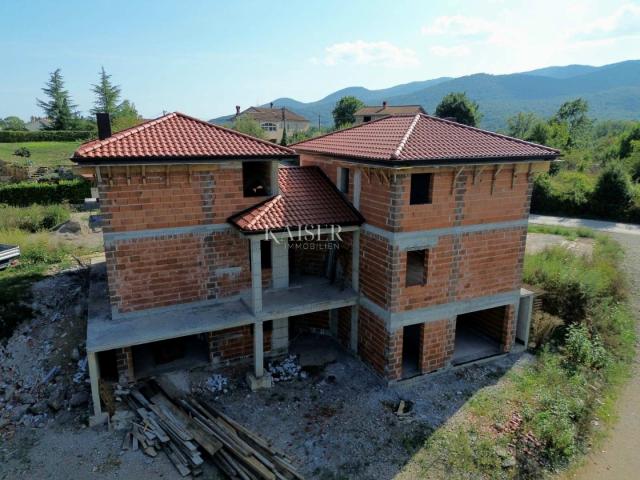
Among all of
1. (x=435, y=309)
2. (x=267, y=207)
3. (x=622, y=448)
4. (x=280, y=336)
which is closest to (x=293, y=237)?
(x=267, y=207)

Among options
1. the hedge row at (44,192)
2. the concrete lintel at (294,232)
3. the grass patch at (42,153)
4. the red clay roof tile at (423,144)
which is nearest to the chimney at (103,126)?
the concrete lintel at (294,232)

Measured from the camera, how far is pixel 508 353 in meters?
14.7

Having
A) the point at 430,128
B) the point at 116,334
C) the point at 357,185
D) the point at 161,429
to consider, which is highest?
the point at 430,128

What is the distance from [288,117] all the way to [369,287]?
74653 millimetres

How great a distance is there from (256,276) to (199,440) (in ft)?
13.8

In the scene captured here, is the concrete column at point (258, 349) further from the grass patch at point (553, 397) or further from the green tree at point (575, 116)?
the green tree at point (575, 116)

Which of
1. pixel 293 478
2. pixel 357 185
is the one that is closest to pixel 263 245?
pixel 357 185

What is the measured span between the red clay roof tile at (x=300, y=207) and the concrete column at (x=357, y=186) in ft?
0.69

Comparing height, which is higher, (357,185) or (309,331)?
(357,185)

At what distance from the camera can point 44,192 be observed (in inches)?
1254

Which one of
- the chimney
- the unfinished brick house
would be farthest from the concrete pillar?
the chimney

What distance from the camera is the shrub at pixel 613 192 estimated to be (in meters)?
33.3

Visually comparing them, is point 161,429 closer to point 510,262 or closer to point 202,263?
point 202,263

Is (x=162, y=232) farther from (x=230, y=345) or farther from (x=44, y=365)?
(x=44, y=365)
